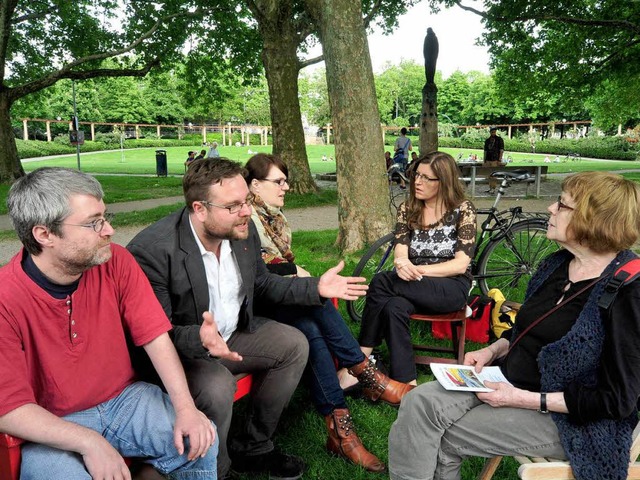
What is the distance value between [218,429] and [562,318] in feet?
5.08

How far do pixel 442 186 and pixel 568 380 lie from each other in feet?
6.59

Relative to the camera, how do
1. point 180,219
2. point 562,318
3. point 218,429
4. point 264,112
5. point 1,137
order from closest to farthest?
point 562,318 → point 218,429 → point 180,219 → point 1,137 → point 264,112

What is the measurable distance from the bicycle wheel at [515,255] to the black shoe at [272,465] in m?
3.11

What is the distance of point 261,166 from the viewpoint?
3906mm

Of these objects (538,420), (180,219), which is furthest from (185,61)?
(538,420)

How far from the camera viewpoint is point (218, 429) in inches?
98.7

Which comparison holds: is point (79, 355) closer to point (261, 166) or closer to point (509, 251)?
point (261, 166)

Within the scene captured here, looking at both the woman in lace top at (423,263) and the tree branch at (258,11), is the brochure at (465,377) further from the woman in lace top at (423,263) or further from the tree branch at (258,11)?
the tree branch at (258,11)

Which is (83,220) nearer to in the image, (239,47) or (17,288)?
(17,288)

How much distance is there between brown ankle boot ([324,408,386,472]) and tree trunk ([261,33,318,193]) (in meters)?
10.9

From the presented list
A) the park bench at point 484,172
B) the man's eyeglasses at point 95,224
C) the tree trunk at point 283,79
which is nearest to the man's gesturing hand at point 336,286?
the man's eyeglasses at point 95,224

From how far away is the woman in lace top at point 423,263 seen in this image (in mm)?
3582

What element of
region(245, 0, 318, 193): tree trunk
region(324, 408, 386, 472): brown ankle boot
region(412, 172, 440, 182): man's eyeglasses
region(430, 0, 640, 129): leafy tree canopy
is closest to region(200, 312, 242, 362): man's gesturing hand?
region(324, 408, 386, 472): brown ankle boot

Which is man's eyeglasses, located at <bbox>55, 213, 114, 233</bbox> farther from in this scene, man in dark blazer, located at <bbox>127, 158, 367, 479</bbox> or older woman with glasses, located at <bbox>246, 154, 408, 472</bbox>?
older woman with glasses, located at <bbox>246, 154, 408, 472</bbox>
